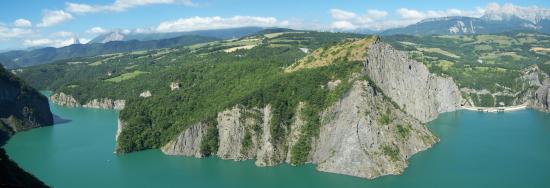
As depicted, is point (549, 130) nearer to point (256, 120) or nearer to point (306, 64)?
point (306, 64)

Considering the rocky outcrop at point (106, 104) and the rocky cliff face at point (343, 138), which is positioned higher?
the rocky cliff face at point (343, 138)

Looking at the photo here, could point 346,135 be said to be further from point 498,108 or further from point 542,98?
point 498,108

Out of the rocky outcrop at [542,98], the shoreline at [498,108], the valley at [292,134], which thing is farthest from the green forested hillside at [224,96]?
the rocky outcrop at [542,98]

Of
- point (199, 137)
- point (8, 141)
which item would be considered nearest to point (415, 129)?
point (199, 137)

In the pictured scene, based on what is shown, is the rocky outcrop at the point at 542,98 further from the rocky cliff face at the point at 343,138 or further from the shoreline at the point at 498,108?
the rocky cliff face at the point at 343,138

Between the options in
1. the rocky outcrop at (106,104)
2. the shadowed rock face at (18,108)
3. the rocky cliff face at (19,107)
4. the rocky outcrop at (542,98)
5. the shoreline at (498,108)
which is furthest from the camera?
the rocky outcrop at (106,104)

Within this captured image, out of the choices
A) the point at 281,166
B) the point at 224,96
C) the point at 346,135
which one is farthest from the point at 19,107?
the point at 346,135
